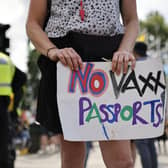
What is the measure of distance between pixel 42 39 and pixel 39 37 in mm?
23

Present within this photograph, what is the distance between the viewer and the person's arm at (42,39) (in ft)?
8.59

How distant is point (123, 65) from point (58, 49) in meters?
0.32

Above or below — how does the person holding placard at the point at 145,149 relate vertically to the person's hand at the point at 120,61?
below

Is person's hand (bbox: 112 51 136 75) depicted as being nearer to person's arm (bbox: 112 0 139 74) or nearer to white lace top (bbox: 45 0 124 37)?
person's arm (bbox: 112 0 139 74)

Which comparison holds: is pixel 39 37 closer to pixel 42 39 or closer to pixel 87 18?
pixel 42 39

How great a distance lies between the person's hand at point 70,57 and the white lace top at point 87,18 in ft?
0.57

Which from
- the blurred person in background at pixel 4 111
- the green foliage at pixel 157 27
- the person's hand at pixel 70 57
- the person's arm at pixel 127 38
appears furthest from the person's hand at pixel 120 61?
the green foliage at pixel 157 27

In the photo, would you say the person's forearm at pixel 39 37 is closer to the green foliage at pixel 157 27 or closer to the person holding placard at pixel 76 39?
the person holding placard at pixel 76 39

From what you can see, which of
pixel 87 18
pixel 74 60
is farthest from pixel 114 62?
pixel 87 18

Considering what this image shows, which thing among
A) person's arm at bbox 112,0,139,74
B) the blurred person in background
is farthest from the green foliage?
person's arm at bbox 112,0,139,74

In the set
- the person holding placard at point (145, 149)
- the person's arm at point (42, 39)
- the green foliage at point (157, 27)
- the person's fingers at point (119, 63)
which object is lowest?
the green foliage at point (157, 27)

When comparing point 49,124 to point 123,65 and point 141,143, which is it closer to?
point 123,65

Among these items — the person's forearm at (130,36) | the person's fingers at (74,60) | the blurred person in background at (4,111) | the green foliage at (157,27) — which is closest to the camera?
the person's fingers at (74,60)

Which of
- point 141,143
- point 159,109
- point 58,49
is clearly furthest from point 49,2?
point 141,143
